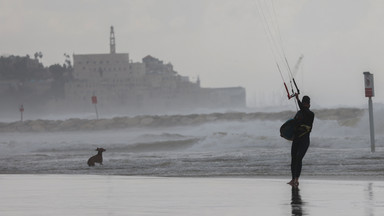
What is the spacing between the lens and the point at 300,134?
46.0 feet

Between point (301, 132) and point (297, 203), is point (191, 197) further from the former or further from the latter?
point (301, 132)

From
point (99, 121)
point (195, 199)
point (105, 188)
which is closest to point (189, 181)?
point (105, 188)

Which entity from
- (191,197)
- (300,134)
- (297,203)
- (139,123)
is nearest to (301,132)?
(300,134)

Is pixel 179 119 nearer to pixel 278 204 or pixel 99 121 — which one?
pixel 99 121

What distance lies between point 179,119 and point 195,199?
244ft

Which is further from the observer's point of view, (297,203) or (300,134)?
(300,134)

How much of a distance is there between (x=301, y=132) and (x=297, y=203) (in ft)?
11.1

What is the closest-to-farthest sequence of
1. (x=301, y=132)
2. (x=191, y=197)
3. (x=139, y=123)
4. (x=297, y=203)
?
1. (x=297, y=203)
2. (x=191, y=197)
3. (x=301, y=132)
4. (x=139, y=123)

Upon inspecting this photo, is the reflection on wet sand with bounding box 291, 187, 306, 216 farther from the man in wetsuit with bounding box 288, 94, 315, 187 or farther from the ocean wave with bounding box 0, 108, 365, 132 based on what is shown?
the ocean wave with bounding box 0, 108, 365, 132

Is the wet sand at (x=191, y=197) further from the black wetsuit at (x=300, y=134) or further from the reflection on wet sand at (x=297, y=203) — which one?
the black wetsuit at (x=300, y=134)

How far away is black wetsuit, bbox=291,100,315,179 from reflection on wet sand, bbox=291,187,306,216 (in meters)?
1.33

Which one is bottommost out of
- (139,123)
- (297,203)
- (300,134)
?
(297,203)

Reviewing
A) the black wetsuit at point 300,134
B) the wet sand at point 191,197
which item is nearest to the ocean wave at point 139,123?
the wet sand at point 191,197

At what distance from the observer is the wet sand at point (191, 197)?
9.94 metres
